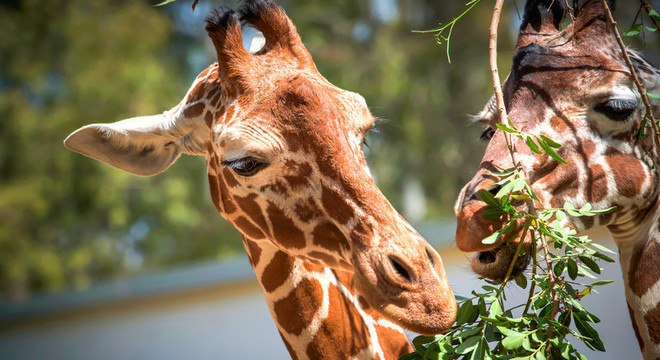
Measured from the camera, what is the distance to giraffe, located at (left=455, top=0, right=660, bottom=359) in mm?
2262

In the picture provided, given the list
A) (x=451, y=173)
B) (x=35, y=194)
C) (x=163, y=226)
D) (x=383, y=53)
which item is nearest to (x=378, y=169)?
(x=451, y=173)

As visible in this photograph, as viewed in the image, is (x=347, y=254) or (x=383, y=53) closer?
(x=347, y=254)

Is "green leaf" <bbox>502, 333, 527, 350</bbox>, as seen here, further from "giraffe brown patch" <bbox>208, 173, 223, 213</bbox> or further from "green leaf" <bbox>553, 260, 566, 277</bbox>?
"giraffe brown patch" <bbox>208, 173, 223, 213</bbox>

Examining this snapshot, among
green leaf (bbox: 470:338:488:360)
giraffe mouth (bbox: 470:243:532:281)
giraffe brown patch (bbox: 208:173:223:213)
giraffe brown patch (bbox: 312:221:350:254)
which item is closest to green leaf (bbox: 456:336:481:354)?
green leaf (bbox: 470:338:488:360)

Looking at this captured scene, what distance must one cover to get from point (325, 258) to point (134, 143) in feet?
3.27

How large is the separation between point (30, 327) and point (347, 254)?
8.95 metres

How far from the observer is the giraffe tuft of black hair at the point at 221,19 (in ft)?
7.68

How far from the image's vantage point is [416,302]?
1885mm

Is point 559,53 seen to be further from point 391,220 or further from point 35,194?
point 35,194

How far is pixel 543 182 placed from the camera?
226 cm

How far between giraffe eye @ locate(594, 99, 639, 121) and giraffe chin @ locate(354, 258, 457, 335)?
99 centimetres

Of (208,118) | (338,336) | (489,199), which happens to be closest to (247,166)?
(208,118)

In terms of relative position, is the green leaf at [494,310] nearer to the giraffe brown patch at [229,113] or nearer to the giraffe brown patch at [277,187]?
the giraffe brown patch at [277,187]

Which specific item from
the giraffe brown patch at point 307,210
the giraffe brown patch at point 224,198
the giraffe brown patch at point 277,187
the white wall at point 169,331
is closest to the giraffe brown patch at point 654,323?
the giraffe brown patch at point 307,210
